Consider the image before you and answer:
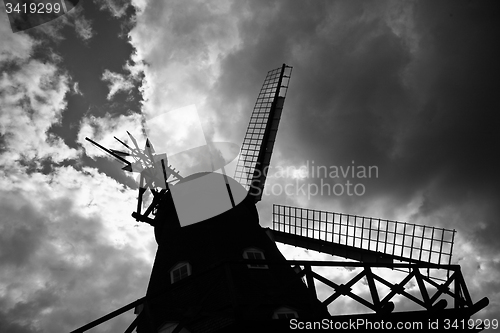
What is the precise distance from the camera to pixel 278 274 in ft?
34.0

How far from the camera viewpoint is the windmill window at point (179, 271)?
34.8ft

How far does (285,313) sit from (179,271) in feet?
12.1

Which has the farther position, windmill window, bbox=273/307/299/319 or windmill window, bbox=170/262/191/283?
windmill window, bbox=170/262/191/283

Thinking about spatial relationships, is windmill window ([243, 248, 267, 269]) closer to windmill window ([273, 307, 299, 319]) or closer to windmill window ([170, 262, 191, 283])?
windmill window ([170, 262, 191, 283])

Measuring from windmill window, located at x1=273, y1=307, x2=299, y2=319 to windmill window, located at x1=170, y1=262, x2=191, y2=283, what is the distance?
318 centimetres

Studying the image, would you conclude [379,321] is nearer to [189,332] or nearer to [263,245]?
[189,332]

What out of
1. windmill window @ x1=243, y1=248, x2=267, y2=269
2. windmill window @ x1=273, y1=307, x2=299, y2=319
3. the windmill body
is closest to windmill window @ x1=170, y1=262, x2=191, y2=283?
the windmill body

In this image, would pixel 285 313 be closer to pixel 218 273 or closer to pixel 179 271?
pixel 218 273

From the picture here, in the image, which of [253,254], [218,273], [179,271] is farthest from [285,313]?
[179,271]

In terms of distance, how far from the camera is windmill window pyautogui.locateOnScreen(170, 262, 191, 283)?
10.6 metres

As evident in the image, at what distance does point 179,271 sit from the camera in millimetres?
10820

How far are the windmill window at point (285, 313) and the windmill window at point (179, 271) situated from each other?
318 cm

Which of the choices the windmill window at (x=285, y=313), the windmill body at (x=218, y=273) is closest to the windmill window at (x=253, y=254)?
the windmill body at (x=218, y=273)

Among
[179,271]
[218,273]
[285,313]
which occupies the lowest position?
[285,313]
